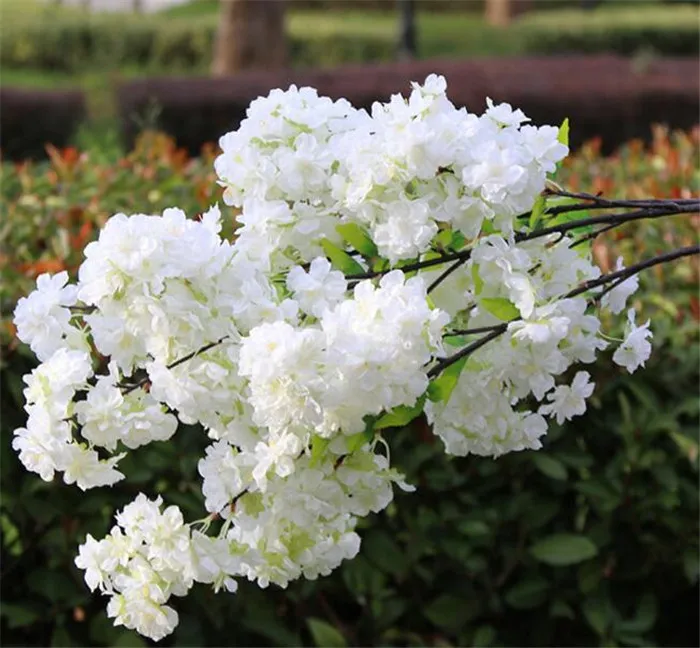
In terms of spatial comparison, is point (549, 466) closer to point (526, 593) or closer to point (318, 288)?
point (526, 593)

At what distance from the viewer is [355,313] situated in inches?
59.4

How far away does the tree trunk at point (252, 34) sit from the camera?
45.8 ft

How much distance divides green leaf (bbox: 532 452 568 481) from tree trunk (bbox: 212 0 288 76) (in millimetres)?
11566

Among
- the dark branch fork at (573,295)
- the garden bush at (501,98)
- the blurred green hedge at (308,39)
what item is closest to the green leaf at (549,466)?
the dark branch fork at (573,295)

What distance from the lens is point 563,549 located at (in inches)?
116

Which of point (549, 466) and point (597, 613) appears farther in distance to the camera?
point (597, 613)

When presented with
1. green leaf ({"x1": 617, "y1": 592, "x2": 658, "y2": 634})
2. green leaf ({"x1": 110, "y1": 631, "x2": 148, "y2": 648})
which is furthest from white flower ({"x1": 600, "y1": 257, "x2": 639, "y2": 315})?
green leaf ({"x1": 110, "y1": 631, "x2": 148, "y2": 648})

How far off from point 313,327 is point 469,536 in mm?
1529

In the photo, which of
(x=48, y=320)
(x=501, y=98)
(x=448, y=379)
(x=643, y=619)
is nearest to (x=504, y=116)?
(x=448, y=379)

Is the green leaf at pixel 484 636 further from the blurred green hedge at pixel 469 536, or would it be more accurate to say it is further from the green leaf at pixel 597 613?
the green leaf at pixel 597 613

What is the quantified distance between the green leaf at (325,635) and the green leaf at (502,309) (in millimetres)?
1425

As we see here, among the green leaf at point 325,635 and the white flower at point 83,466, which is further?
the green leaf at point 325,635

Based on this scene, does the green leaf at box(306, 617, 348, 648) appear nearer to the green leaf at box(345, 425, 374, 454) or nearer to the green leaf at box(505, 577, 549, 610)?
the green leaf at box(505, 577, 549, 610)

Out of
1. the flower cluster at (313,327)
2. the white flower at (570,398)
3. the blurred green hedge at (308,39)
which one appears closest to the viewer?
the flower cluster at (313,327)
